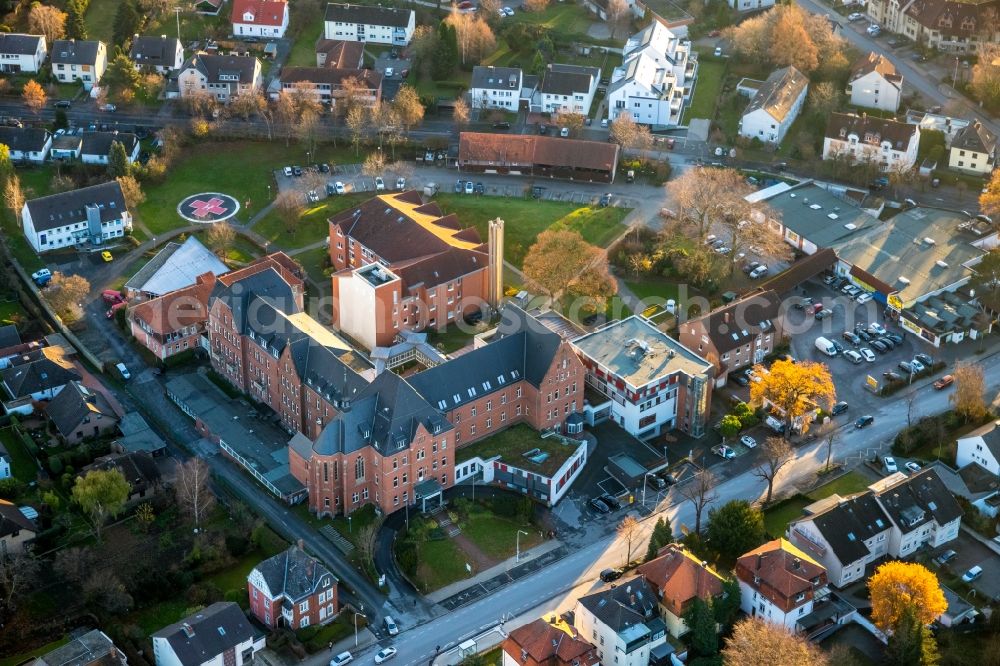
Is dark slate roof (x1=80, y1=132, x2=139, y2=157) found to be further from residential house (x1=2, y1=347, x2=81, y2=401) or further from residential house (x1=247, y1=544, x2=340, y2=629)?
residential house (x1=247, y1=544, x2=340, y2=629)

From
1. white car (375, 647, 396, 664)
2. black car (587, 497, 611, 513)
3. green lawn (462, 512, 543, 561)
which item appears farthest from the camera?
black car (587, 497, 611, 513)

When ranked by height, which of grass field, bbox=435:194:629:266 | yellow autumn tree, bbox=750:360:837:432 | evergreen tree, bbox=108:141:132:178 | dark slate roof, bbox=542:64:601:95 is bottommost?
yellow autumn tree, bbox=750:360:837:432

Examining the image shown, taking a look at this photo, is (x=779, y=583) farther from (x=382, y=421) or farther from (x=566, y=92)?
(x=566, y=92)

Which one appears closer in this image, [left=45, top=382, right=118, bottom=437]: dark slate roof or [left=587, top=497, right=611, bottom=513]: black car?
[left=587, top=497, right=611, bottom=513]: black car

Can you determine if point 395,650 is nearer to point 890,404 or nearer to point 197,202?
point 890,404

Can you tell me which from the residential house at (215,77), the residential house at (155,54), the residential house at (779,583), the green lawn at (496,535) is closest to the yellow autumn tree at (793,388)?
the residential house at (779,583)

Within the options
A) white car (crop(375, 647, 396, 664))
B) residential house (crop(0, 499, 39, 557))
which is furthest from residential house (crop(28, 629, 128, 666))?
white car (crop(375, 647, 396, 664))
